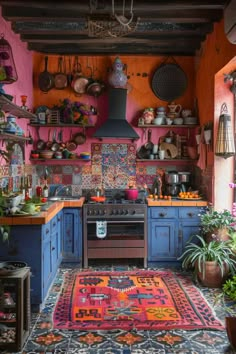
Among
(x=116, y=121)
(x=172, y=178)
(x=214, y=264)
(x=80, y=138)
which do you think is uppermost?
(x=116, y=121)

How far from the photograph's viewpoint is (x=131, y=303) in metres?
3.71

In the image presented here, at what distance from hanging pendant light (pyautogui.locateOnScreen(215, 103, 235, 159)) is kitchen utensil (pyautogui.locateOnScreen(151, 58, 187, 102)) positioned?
1247 millimetres

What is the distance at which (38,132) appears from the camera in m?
5.49

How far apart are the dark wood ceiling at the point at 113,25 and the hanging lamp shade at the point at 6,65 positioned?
1.56 feet

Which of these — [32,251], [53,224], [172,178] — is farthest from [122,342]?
[172,178]

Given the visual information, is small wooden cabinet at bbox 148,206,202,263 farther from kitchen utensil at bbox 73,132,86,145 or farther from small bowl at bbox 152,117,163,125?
kitchen utensil at bbox 73,132,86,145

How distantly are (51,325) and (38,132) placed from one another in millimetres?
3040

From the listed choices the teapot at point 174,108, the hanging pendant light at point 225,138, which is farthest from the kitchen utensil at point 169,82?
the hanging pendant light at point 225,138

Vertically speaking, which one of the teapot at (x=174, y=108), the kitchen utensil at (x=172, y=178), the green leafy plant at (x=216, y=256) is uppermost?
the teapot at (x=174, y=108)

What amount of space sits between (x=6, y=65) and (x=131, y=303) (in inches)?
105

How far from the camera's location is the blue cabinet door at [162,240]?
15.9ft

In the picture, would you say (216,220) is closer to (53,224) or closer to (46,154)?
(53,224)

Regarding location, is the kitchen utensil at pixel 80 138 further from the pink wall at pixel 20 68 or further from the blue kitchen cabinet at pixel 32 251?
the blue kitchen cabinet at pixel 32 251

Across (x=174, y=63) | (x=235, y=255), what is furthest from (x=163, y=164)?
(x=235, y=255)
